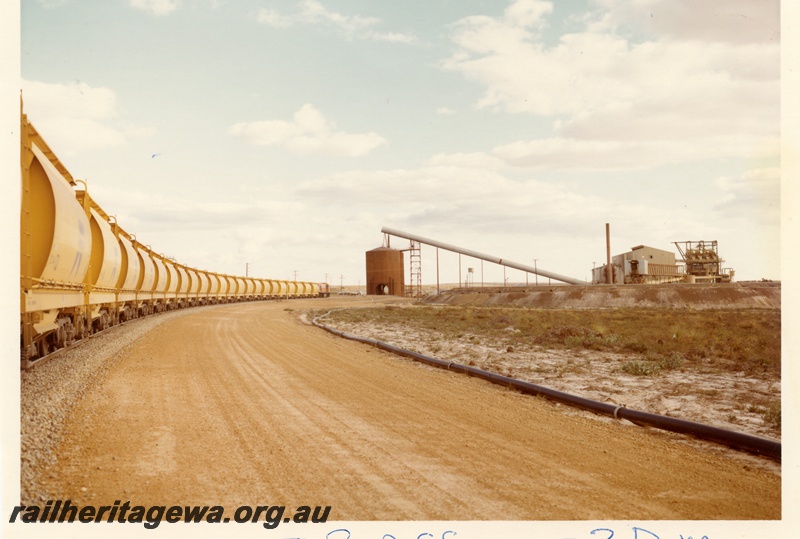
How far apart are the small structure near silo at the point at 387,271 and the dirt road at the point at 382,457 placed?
244 ft

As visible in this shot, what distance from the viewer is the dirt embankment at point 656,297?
1539 inches

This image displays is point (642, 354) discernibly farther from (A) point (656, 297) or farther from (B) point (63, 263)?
(A) point (656, 297)

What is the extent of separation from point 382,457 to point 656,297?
40404mm

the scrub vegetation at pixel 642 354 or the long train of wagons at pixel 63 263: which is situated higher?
the long train of wagons at pixel 63 263

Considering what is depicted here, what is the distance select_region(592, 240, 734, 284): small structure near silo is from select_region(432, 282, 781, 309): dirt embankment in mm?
6270

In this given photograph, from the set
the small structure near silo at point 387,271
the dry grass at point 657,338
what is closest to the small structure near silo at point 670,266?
the dry grass at point 657,338

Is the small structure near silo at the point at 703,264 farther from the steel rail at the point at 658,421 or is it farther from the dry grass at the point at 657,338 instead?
the steel rail at the point at 658,421

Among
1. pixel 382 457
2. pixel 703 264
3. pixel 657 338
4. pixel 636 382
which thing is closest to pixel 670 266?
pixel 703 264

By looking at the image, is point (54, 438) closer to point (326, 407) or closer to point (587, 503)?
point (326, 407)

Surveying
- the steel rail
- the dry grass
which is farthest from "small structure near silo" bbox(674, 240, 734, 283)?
the steel rail

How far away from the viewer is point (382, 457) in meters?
5.80

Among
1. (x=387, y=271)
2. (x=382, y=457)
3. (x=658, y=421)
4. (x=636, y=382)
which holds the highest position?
(x=387, y=271)

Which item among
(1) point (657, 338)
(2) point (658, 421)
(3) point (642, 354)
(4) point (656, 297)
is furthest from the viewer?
(4) point (656, 297)

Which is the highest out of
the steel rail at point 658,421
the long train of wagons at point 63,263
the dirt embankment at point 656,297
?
the long train of wagons at point 63,263
